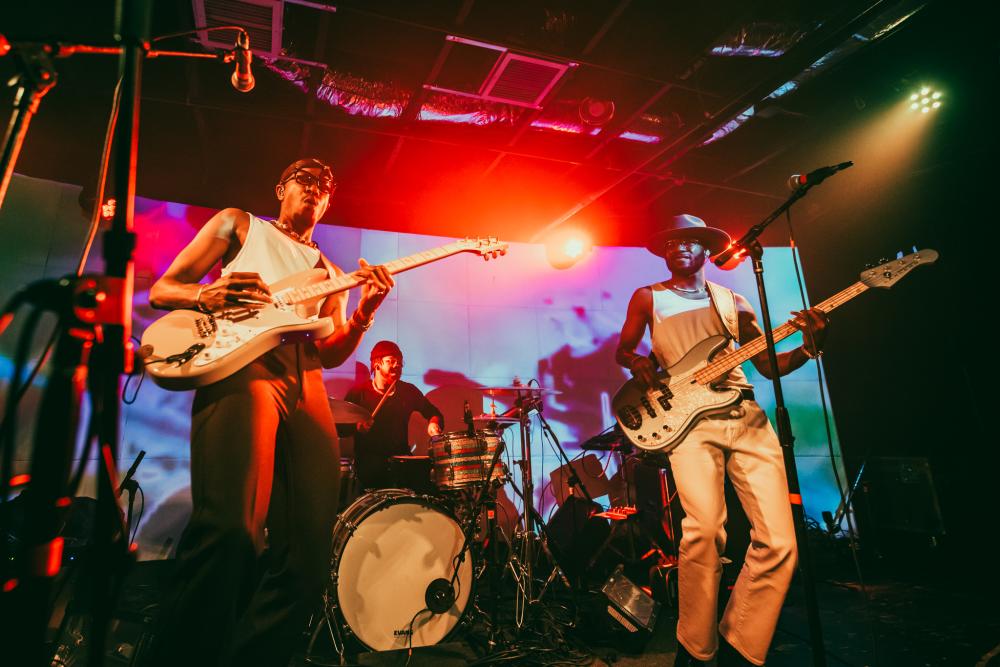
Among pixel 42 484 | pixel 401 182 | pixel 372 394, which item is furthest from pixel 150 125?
pixel 42 484

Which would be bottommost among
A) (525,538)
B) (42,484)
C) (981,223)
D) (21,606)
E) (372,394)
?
(525,538)

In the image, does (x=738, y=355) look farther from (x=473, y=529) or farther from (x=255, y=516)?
(x=255, y=516)

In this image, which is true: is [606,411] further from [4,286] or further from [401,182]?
[4,286]

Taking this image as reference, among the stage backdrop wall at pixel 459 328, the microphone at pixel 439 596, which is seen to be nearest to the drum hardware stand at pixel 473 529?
the microphone at pixel 439 596

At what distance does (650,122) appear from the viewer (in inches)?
263

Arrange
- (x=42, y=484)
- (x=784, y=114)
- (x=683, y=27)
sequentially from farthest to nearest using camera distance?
(x=784, y=114) < (x=683, y=27) < (x=42, y=484)

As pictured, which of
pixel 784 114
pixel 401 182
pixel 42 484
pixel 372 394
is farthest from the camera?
pixel 401 182

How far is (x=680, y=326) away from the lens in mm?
3787

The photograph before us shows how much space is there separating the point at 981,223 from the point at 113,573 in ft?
26.8

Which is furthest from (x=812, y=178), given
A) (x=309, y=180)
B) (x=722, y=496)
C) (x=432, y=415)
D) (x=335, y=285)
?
(x=432, y=415)

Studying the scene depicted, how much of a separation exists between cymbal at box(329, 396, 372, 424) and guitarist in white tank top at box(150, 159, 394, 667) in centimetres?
206

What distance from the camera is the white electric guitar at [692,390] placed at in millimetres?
3299

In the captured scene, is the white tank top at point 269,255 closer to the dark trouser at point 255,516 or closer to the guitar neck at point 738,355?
the dark trouser at point 255,516

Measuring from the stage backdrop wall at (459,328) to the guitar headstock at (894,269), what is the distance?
4.50 meters
